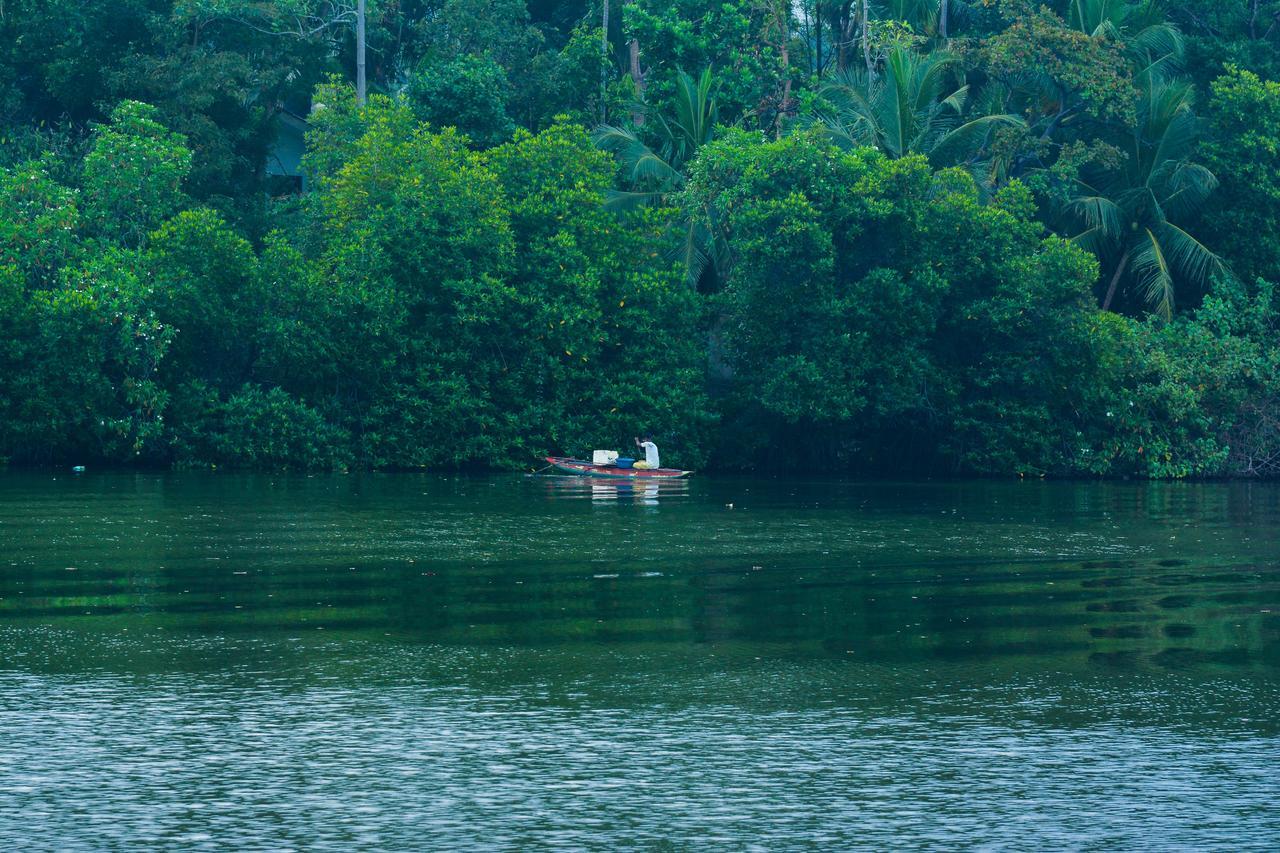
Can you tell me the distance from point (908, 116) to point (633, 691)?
3588cm

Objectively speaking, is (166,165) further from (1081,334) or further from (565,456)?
(1081,334)

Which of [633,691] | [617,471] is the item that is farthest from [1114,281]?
[633,691]

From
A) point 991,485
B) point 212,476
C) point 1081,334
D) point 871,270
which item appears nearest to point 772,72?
point 871,270

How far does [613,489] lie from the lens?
38.2 metres

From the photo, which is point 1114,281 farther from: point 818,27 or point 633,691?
point 633,691

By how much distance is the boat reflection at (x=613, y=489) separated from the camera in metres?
35.1

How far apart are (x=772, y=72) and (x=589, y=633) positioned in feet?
124

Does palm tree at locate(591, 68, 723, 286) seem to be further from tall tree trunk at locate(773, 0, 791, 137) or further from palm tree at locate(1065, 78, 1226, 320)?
palm tree at locate(1065, 78, 1226, 320)

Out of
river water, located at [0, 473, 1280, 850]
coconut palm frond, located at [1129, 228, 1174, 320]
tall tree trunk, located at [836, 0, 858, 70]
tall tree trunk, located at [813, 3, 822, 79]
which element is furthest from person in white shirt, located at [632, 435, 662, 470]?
tall tree trunk, located at [836, 0, 858, 70]

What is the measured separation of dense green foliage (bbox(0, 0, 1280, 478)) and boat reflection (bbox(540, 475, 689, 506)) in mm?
4151

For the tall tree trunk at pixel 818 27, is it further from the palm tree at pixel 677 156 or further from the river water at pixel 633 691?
the river water at pixel 633 691

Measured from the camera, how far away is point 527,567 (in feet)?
69.6

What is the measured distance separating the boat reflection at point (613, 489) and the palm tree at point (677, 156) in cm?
758

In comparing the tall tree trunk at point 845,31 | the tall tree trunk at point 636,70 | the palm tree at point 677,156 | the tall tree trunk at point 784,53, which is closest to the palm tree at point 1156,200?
the tall tree trunk at point 784,53
